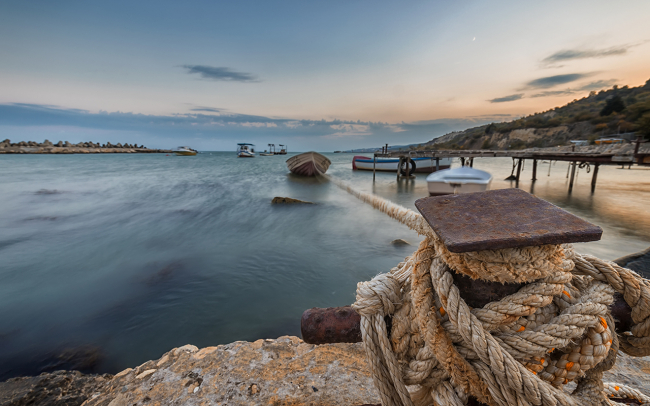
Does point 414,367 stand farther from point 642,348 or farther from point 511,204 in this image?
point 642,348

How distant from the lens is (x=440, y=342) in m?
0.83

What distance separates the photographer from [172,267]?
709cm

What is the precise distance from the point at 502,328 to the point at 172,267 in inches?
313

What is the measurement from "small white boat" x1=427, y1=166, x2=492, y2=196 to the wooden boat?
15.8m

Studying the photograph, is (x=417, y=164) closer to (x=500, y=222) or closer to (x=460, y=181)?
(x=460, y=181)

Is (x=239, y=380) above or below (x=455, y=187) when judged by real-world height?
below

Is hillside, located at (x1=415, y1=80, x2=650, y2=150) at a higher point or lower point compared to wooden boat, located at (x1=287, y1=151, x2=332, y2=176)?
higher

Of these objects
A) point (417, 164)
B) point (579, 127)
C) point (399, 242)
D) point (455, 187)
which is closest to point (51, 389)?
point (399, 242)

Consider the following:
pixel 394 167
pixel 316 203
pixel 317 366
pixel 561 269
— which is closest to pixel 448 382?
pixel 561 269

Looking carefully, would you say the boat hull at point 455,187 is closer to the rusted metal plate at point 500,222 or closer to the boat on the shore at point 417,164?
the rusted metal plate at point 500,222

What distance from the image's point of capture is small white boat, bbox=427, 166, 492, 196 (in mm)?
13047

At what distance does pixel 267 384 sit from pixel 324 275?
15.1ft

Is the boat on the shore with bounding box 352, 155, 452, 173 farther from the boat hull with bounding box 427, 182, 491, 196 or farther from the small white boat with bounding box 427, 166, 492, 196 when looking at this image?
the boat hull with bounding box 427, 182, 491, 196

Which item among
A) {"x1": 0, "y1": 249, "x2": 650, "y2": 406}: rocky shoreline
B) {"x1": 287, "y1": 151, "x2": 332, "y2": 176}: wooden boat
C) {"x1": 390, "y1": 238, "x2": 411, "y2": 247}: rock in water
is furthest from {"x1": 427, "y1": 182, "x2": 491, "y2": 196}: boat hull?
{"x1": 287, "y1": 151, "x2": 332, "y2": 176}: wooden boat
